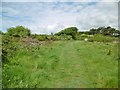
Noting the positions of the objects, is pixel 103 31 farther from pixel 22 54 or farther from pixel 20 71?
pixel 20 71

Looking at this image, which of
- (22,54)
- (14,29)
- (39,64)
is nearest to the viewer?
(39,64)

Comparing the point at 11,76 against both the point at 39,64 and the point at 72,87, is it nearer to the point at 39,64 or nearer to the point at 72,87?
the point at 72,87

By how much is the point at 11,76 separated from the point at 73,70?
2.55 meters

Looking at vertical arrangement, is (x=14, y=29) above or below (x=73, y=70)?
above

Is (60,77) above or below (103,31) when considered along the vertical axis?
below

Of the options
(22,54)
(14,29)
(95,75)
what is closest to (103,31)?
(14,29)

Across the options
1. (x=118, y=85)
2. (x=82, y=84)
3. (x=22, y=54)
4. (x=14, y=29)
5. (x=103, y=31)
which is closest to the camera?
(x=118, y=85)

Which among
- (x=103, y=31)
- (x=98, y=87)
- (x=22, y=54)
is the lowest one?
(x=98, y=87)

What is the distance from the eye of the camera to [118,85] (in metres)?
6.17

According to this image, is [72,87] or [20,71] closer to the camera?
[72,87]

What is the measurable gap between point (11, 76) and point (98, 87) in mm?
2576

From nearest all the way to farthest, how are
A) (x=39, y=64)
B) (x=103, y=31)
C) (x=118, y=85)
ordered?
1. (x=118, y=85)
2. (x=39, y=64)
3. (x=103, y=31)

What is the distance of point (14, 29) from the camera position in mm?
36781

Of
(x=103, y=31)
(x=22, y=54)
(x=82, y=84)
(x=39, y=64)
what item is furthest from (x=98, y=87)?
(x=103, y=31)
